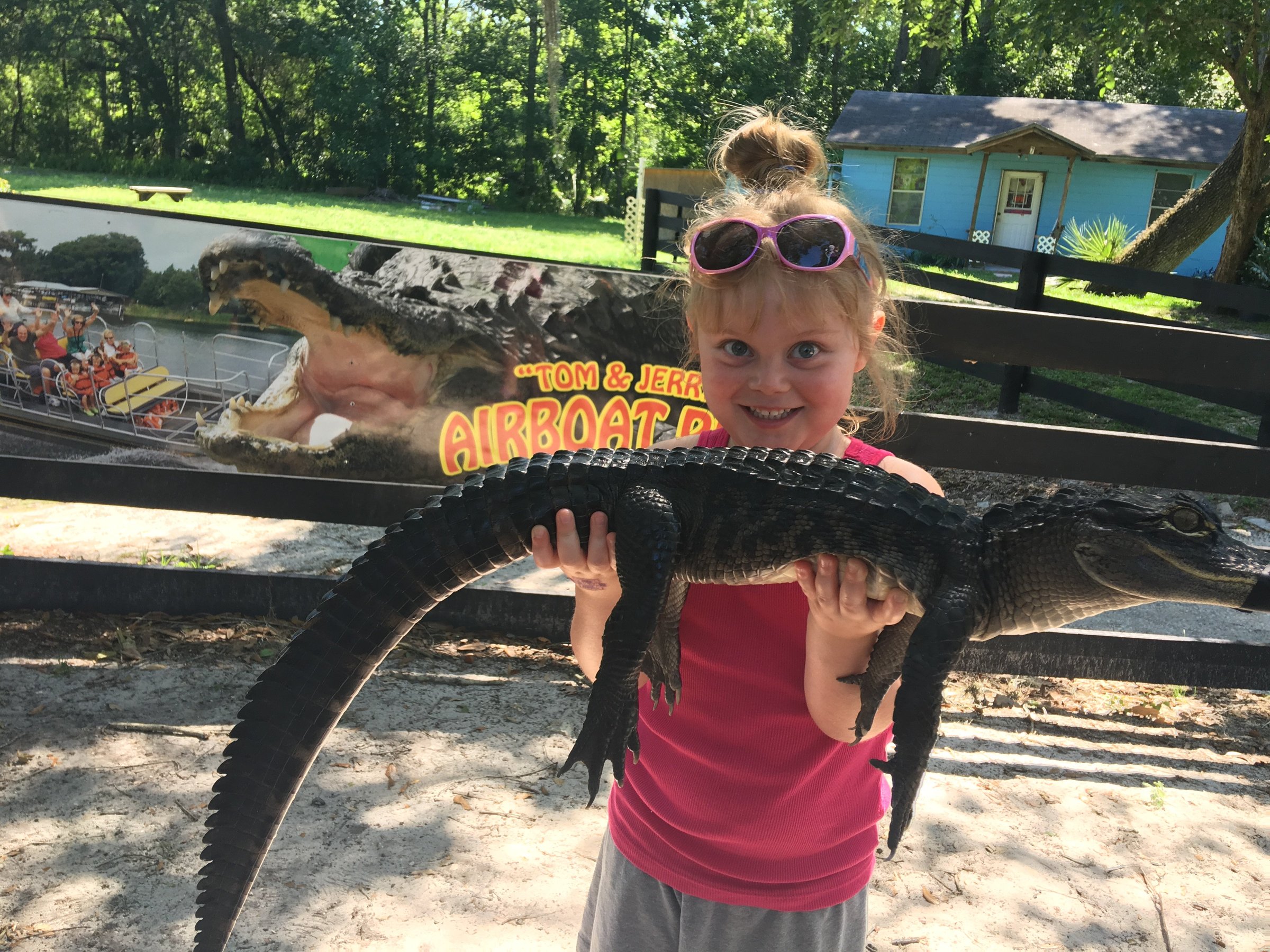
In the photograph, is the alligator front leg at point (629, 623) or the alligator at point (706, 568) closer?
the alligator at point (706, 568)

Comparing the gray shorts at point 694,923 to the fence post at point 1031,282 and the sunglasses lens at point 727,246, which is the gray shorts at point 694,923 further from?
the fence post at point 1031,282

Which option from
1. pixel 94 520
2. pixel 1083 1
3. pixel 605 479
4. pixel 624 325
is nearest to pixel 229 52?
pixel 1083 1

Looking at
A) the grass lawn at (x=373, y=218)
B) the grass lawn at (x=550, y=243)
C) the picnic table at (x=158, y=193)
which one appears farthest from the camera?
the picnic table at (x=158, y=193)

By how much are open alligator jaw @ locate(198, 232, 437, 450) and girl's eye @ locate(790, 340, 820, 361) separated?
2470 millimetres

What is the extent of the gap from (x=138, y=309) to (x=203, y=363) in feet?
1.07

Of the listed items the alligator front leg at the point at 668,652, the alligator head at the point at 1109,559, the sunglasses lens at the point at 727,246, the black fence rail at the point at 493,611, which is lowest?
the black fence rail at the point at 493,611

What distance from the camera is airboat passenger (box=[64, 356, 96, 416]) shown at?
3760 millimetres

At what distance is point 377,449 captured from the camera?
3.94m

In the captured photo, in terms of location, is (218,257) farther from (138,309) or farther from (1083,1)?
(1083,1)

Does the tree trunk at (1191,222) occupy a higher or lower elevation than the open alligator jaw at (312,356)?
higher

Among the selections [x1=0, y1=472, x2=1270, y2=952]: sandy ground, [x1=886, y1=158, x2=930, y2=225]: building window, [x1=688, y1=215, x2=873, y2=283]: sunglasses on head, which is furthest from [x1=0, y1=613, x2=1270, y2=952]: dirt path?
→ [x1=886, y1=158, x2=930, y2=225]: building window

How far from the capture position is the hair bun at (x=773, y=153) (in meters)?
2.01

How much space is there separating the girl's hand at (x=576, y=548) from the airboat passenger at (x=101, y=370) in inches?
113

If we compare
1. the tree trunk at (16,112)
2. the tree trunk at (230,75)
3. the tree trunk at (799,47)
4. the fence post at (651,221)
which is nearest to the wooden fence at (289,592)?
the fence post at (651,221)
